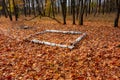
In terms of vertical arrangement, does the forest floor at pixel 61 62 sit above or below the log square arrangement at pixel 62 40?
below

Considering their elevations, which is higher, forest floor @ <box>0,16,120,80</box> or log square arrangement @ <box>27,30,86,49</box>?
log square arrangement @ <box>27,30,86,49</box>

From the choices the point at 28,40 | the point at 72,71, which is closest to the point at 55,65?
the point at 72,71

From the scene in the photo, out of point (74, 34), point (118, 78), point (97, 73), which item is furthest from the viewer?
point (74, 34)

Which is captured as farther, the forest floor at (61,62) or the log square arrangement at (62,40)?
the log square arrangement at (62,40)

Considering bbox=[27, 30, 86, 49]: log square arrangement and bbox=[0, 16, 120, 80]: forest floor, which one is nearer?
bbox=[0, 16, 120, 80]: forest floor

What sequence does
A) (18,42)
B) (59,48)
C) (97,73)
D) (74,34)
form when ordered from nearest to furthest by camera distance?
(97,73) → (59,48) → (18,42) → (74,34)

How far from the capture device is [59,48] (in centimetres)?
838

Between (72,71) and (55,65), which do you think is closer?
(72,71)

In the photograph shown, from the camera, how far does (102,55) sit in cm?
703

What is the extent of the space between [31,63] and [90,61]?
2646mm

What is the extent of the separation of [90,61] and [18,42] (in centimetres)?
552

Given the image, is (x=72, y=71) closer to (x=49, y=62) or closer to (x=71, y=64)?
(x=71, y=64)

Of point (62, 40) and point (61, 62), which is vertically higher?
point (62, 40)

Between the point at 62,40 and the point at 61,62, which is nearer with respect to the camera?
the point at 61,62
